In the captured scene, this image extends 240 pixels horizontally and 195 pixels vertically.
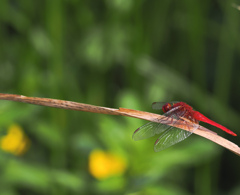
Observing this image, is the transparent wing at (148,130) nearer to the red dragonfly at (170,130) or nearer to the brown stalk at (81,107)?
the red dragonfly at (170,130)

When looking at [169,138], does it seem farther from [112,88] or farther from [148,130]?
[112,88]

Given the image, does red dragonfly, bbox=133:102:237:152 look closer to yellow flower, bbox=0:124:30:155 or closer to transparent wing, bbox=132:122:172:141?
transparent wing, bbox=132:122:172:141

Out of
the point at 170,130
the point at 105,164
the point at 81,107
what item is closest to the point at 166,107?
the point at 170,130

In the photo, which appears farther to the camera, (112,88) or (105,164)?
(112,88)

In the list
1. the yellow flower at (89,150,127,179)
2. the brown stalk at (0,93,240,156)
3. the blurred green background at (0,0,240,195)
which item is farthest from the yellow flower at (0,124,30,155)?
the brown stalk at (0,93,240,156)

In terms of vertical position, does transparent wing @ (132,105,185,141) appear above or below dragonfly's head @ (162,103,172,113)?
below

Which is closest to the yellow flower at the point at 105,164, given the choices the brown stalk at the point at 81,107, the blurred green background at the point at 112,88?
the blurred green background at the point at 112,88

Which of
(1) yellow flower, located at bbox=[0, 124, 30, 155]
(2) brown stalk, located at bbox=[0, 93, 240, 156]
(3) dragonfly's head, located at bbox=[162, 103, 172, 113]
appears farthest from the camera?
(1) yellow flower, located at bbox=[0, 124, 30, 155]
